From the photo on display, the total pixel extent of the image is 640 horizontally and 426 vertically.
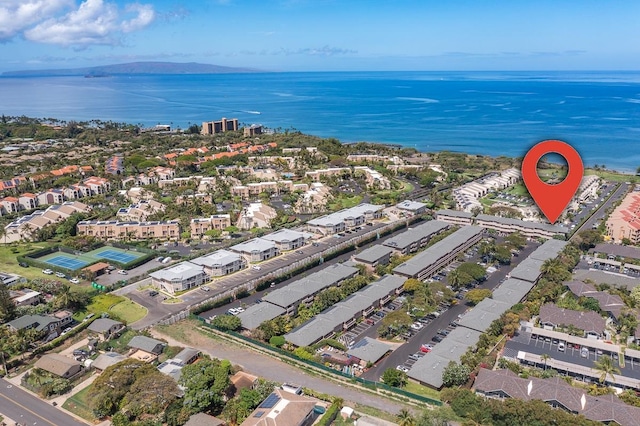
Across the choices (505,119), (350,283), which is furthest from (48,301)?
(505,119)

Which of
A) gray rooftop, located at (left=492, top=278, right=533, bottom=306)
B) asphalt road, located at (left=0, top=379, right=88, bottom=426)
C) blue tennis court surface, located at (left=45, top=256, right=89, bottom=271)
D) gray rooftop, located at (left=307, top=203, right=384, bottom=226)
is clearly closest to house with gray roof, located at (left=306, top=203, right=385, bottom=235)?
gray rooftop, located at (left=307, top=203, right=384, bottom=226)

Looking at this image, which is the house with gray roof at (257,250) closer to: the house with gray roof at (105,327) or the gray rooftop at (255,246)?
the gray rooftop at (255,246)

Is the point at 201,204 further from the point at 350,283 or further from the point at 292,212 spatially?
the point at 350,283

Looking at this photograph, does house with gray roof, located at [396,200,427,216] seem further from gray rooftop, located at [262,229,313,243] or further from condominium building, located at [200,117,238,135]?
condominium building, located at [200,117,238,135]

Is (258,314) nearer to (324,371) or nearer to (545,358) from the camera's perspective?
(324,371)

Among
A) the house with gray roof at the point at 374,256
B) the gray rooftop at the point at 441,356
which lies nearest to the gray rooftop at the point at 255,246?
the house with gray roof at the point at 374,256
